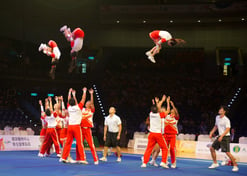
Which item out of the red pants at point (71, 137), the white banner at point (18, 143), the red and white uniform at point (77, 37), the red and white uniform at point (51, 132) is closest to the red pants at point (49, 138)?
the red and white uniform at point (51, 132)

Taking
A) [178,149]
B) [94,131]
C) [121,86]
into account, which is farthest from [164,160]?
[121,86]

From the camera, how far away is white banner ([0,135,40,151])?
1828 centimetres

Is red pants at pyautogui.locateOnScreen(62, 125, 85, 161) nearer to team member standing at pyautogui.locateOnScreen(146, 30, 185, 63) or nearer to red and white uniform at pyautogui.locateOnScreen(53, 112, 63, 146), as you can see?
red and white uniform at pyautogui.locateOnScreen(53, 112, 63, 146)

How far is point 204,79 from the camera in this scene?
94.3 ft

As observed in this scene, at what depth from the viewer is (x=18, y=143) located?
1898 centimetres

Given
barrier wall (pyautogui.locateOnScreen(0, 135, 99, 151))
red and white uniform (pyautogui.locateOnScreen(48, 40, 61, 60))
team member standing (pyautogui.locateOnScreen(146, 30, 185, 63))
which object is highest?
team member standing (pyautogui.locateOnScreen(146, 30, 185, 63))

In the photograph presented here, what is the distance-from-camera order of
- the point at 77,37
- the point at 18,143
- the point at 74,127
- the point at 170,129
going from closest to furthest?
the point at 77,37, the point at 74,127, the point at 170,129, the point at 18,143

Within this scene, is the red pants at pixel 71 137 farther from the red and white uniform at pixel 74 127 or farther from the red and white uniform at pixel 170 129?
the red and white uniform at pixel 170 129

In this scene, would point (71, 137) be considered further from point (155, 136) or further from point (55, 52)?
point (55, 52)

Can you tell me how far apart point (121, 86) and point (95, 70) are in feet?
7.51

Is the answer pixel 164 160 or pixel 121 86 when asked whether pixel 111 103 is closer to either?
pixel 121 86

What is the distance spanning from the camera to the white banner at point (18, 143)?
1828 cm

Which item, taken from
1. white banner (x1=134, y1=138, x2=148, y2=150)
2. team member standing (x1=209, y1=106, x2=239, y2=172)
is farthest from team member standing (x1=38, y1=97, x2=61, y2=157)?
white banner (x1=134, y1=138, x2=148, y2=150)

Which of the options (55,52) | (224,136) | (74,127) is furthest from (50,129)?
(224,136)
